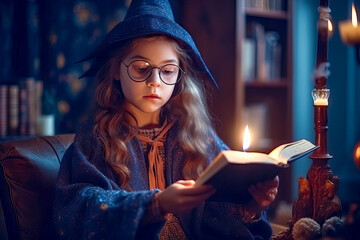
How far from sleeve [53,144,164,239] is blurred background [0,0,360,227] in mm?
1201

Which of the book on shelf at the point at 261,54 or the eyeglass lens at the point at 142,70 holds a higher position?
the book on shelf at the point at 261,54

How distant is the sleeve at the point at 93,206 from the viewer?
1064mm

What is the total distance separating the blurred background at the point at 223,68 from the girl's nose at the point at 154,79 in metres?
1.26

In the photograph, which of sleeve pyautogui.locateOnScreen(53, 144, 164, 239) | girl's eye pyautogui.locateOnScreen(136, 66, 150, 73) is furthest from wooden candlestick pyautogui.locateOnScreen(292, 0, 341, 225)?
girl's eye pyautogui.locateOnScreen(136, 66, 150, 73)

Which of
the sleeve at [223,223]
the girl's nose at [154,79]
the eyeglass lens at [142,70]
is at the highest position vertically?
the eyeglass lens at [142,70]

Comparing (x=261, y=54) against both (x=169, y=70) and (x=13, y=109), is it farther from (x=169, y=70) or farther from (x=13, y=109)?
(x=169, y=70)

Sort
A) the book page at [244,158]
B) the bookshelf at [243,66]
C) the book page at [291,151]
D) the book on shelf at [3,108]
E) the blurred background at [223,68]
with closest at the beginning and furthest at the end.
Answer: the book page at [244,158]
the book page at [291,151]
the book on shelf at [3,108]
the blurred background at [223,68]
the bookshelf at [243,66]

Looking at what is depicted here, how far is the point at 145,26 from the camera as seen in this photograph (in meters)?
1.31

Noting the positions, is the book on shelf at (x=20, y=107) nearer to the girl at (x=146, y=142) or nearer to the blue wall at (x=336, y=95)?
the girl at (x=146, y=142)

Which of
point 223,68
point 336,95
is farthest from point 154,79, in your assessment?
point 336,95

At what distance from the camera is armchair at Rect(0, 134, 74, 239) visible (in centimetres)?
133

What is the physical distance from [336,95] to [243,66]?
3.16 feet

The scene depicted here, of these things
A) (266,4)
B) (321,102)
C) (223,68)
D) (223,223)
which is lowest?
(223,223)

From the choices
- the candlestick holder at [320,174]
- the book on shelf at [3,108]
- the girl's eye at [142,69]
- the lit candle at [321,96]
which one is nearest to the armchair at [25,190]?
the girl's eye at [142,69]
